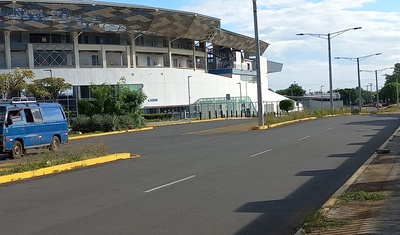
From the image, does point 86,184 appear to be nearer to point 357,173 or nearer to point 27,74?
point 357,173

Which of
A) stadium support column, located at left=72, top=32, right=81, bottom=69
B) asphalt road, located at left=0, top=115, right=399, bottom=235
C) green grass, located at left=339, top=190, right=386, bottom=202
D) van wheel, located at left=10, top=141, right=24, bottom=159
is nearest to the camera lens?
asphalt road, located at left=0, top=115, right=399, bottom=235

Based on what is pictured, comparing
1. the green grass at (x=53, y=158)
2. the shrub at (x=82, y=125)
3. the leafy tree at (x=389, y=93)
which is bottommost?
the green grass at (x=53, y=158)

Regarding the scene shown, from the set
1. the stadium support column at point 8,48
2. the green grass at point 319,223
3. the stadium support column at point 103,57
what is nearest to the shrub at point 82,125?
the stadium support column at point 8,48

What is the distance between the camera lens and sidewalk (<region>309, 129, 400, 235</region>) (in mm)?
7293

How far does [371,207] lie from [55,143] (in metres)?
18.1

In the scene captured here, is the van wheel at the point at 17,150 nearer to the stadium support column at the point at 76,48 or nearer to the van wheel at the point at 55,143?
the van wheel at the point at 55,143

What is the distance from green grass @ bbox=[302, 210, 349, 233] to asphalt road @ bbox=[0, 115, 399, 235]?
296mm

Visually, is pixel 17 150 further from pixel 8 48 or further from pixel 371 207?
pixel 8 48

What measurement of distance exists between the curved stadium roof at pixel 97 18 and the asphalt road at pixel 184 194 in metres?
50.6

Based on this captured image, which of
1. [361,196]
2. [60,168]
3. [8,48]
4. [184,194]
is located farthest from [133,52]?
[361,196]

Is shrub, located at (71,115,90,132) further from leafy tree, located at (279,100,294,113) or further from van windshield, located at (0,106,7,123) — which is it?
leafy tree, located at (279,100,294,113)

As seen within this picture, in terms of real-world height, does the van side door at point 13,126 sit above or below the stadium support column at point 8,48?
below

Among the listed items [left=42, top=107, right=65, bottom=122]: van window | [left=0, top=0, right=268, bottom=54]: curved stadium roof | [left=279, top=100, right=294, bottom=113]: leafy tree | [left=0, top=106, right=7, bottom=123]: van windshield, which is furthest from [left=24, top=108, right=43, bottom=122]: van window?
[left=279, top=100, right=294, bottom=113]: leafy tree

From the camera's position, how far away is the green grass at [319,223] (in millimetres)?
7531
